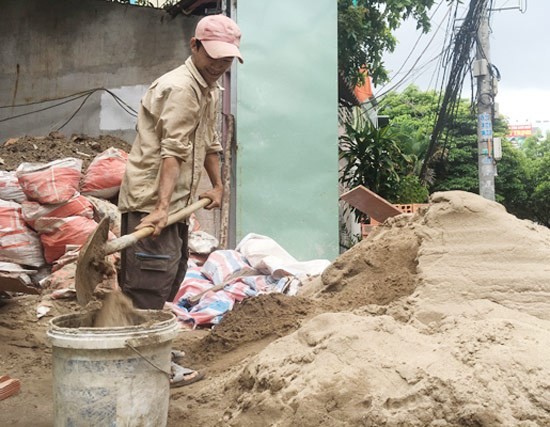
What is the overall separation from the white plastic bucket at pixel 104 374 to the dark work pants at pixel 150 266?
2.32 feet

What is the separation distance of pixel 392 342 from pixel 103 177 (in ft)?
13.3

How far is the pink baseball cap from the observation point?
277 cm

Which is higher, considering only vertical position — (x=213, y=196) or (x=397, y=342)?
(x=213, y=196)

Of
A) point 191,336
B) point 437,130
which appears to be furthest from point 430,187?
point 191,336

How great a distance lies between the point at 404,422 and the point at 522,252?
155cm

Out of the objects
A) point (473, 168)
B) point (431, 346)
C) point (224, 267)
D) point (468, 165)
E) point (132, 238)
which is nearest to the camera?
point (431, 346)

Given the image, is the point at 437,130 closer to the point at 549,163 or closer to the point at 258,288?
the point at 258,288

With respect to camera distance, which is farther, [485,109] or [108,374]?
[485,109]

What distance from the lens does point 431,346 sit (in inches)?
93.8

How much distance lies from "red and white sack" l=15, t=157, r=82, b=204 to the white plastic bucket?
326 centimetres

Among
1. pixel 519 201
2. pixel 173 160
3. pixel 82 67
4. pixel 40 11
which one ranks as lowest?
pixel 519 201

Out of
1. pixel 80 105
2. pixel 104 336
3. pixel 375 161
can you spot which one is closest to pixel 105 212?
pixel 80 105

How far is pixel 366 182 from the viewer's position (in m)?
8.94

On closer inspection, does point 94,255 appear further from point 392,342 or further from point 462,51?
point 462,51
